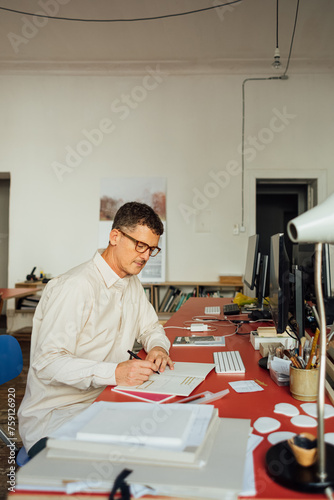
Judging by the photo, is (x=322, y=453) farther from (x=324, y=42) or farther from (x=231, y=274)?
(x=324, y=42)

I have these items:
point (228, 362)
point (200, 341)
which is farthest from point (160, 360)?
point (200, 341)

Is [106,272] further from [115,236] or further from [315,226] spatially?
[315,226]

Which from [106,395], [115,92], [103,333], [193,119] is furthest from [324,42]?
Answer: [106,395]

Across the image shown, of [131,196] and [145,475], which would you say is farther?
[131,196]

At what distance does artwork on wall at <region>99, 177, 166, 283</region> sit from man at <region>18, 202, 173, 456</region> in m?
3.54

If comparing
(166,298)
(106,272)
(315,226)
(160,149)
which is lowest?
(166,298)

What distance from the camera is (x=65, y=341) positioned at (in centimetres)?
144

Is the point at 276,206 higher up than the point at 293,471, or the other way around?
the point at 276,206

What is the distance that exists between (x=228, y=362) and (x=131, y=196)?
401 centimetres

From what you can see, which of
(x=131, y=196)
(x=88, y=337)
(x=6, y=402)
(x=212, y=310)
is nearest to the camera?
(x=88, y=337)

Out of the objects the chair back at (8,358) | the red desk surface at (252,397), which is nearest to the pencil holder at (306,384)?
the red desk surface at (252,397)

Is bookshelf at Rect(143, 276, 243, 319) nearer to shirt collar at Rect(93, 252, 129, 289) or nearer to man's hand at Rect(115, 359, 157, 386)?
shirt collar at Rect(93, 252, 129, 289)

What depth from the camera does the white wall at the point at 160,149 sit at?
5.25 metres

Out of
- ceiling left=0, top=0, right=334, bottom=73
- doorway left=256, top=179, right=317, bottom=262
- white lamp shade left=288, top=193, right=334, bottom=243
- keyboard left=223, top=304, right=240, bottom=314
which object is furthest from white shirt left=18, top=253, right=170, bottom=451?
doorway left=256, top=179, right=317, bottom=262
